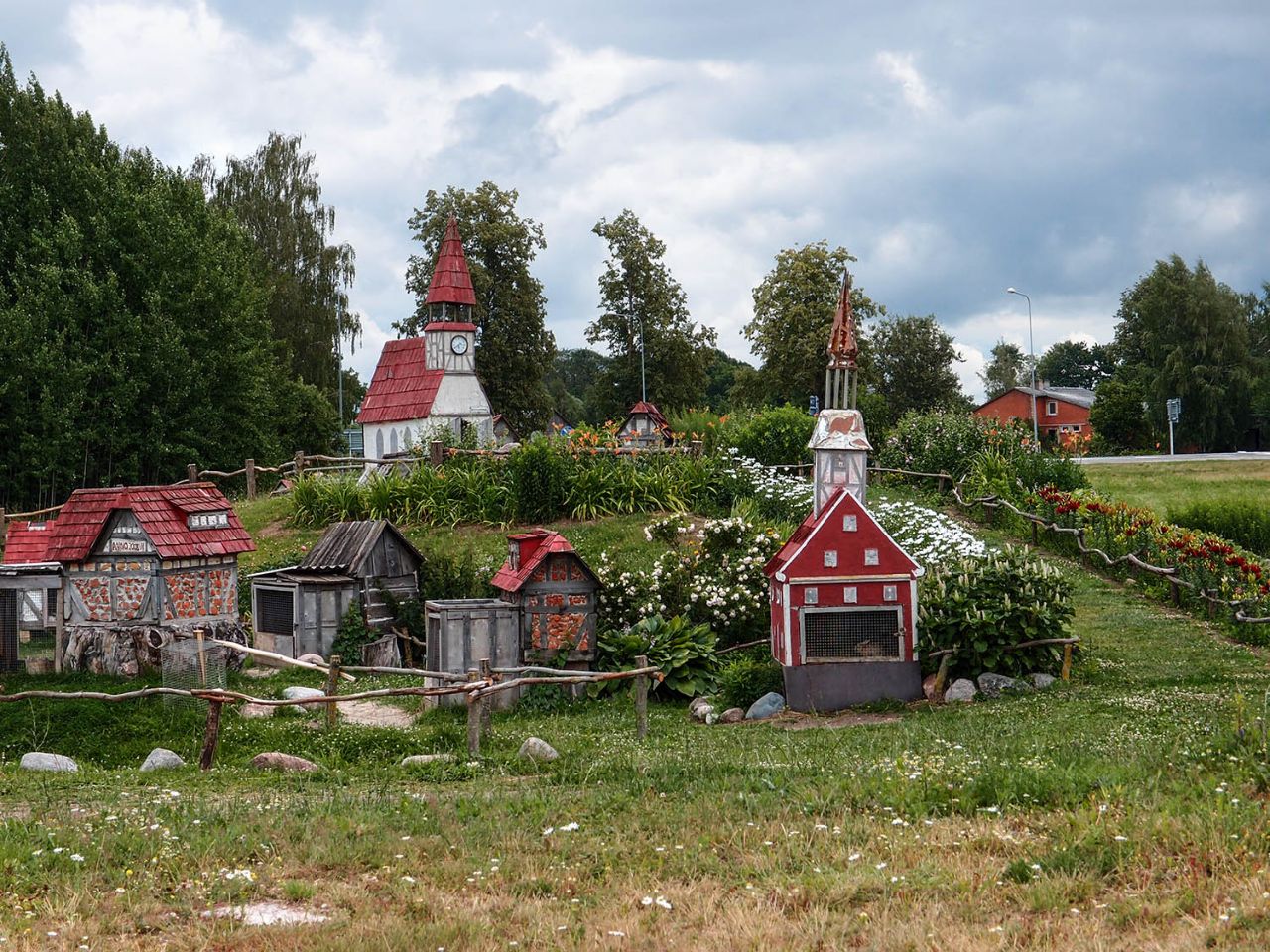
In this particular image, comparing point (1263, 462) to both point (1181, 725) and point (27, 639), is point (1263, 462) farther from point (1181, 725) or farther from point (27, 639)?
point (27, 639)

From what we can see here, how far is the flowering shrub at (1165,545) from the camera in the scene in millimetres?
19031

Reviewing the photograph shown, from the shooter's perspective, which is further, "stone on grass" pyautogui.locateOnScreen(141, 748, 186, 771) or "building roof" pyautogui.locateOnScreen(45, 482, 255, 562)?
"building roof" pyautogui.locateOnScreen(45, 482, 255, 562)

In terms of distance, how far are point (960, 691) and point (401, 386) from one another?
89.8 feet

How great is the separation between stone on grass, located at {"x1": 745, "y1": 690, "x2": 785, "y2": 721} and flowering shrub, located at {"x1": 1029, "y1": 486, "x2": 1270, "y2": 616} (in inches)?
284

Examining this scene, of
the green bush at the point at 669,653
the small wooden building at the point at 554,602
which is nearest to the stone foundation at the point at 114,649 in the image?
the small wooden building at the point at 554,602

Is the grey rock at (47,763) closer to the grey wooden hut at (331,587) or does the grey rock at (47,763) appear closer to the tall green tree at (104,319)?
the grey wooden hut at (331,587)

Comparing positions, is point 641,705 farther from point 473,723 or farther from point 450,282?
point 450,282

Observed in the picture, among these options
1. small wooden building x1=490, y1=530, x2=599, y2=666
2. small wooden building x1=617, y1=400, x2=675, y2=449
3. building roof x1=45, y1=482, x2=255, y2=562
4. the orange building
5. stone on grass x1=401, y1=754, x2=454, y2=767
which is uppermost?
the orange building

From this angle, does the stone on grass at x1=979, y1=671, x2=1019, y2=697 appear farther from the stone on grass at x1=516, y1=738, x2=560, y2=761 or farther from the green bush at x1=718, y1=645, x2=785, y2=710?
the stone on grass at x1=516, y1=738, x2=560, y2=761

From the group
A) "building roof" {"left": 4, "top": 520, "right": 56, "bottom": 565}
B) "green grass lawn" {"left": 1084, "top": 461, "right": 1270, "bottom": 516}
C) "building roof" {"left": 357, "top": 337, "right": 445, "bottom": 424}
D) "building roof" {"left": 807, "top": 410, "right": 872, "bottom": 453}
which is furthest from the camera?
"building roof" {"left": 357, "top": 337, "right": 445, "bottom": 424}

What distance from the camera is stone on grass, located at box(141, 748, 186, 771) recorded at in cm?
1212

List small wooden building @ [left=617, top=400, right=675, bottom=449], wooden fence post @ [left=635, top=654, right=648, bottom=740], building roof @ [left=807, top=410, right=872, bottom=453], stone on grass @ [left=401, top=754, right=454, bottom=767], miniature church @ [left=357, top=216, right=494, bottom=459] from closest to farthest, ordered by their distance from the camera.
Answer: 1. stone on grass @ [left=401, top=754, right=454, bottom=767]
2. wooden fence post @ [left=635, top=654, right=648, bottom=740]
3. building roof @ [left=807, top=410, right=872, bottom=453]
4. small wooden building @ [left=617, top=400, right=675, bottom=449]
5. miniature church @ [left=357, top=216, right=494, bottom=459]

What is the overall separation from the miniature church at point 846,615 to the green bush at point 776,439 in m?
15.1

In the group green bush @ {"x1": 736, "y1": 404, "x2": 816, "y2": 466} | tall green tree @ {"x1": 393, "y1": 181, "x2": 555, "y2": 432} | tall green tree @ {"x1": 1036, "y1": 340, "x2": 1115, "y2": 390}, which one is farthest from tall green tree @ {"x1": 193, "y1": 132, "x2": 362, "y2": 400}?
tall green tree @ {"x1": 1036, "y1": 340, "x2": 1115, "y2": 390}
